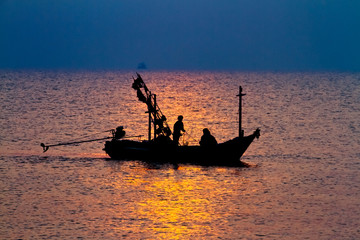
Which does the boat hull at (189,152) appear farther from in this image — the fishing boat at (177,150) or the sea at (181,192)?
the sea at (181,192)

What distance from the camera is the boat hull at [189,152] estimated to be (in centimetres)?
4034

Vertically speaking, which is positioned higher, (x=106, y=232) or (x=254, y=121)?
(x=254, y=121)

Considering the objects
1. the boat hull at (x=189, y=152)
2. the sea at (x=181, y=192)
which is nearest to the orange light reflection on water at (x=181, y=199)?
the sea at (x=181, y=192)

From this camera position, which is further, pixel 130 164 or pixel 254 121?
pixel 254 121

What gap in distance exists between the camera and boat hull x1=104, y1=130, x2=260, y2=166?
40344 mm

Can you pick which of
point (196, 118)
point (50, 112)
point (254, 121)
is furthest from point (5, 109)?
point (254, 121)

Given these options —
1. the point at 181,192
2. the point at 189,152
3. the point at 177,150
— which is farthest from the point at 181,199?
the point at 177,150

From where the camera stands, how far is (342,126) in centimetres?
6744

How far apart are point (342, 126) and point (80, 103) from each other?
50.2 m

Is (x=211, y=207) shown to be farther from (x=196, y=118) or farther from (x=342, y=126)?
(x=196, y=118)

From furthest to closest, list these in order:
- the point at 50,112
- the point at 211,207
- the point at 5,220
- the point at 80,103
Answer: the point at 80,103
the point at 50,112
the point at 211,207
the point at 5,220

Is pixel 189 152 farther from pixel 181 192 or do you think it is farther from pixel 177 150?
pixel 181 192

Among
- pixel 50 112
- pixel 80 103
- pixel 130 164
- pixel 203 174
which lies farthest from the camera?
pixel 80 103

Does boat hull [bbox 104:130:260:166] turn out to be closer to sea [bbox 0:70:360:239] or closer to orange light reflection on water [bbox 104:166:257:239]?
sea [bbox 0:70:360:239]
